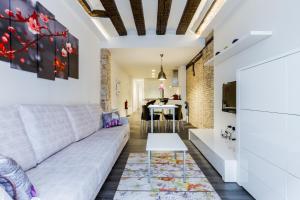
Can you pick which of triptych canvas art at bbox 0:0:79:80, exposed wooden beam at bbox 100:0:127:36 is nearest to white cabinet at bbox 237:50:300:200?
triptych canvas art at bbox 0:0:79:80

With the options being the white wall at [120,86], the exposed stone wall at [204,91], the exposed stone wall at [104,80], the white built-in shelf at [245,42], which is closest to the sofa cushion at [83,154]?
the white built-in shelf at [245,42]

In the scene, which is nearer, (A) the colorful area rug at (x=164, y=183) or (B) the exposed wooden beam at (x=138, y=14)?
(A) the colorful area rug at (x=164, y=183)

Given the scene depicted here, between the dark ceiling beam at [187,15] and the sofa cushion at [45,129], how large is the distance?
9.29 feet

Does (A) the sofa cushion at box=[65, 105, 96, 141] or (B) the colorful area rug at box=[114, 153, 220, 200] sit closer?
(B) the colorful area rug at box=[114, 153, 220, 200]

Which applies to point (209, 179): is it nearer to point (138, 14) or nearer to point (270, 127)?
point (270, 127)

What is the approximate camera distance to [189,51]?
610cm

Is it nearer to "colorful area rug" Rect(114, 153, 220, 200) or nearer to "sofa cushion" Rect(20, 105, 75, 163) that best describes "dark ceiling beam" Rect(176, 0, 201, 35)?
"colorful area rug" Rect(114, 153, 220, 200)

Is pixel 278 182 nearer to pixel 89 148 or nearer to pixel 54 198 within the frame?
pixel 54 198

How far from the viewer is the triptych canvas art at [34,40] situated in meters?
1.96

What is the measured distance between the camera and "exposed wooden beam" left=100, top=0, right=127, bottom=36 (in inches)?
139

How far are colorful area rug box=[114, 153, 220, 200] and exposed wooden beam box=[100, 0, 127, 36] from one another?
8.87 ft

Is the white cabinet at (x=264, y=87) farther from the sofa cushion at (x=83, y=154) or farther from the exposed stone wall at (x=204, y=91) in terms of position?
the exposed stone wall at (x=204, y=91)

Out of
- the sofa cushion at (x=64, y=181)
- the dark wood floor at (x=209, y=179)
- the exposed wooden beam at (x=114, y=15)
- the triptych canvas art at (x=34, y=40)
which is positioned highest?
the exposed wooden beam at (x=114, y=15)

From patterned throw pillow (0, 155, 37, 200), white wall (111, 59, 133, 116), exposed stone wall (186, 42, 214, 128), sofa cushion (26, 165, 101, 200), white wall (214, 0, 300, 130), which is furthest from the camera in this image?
white wall (111, 59, 133, 116)
